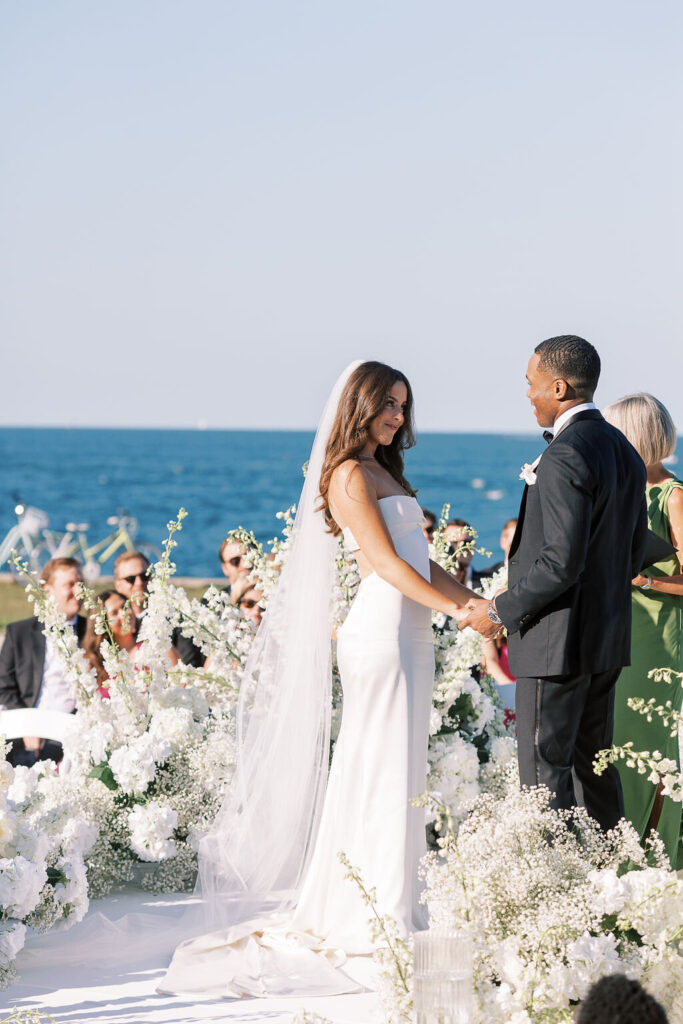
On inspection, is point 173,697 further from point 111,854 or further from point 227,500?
point 227,500

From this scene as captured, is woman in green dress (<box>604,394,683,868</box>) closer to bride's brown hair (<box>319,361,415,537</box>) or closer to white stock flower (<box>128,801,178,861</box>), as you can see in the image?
bride's brown hair (<box>319,361,415,537</box>)

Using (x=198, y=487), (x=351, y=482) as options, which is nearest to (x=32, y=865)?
(x=351, y=482)

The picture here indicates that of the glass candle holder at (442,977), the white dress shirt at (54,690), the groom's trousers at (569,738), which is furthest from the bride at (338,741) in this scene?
the white dress shirt at (54,690)

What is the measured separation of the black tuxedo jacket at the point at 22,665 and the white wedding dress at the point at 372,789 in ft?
10.4

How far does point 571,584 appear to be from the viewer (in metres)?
4.16

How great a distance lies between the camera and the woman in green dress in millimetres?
5199

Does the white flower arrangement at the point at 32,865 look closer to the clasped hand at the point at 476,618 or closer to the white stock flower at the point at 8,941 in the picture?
the white stock flower at the point at 8,941

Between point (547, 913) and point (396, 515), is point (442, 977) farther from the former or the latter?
point (396, 515)

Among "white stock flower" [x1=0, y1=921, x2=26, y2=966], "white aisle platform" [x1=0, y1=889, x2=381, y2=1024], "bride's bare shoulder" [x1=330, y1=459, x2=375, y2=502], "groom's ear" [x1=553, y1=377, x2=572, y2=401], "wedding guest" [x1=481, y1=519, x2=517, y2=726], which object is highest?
"groom's ear" [x1=553, y1=377, x2=572, y2=401]

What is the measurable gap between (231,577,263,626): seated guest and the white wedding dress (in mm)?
1271

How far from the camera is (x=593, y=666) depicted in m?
4.23

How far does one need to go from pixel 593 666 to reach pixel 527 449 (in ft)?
534

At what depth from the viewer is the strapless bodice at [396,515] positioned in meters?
4.65

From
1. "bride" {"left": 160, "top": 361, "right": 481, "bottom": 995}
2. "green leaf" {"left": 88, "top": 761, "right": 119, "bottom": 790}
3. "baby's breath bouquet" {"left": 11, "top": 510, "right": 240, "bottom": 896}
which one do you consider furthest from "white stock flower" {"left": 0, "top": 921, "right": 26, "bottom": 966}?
"green leaf" {"left": 88, "top": 761, "right": 119, "bottom": 790}
